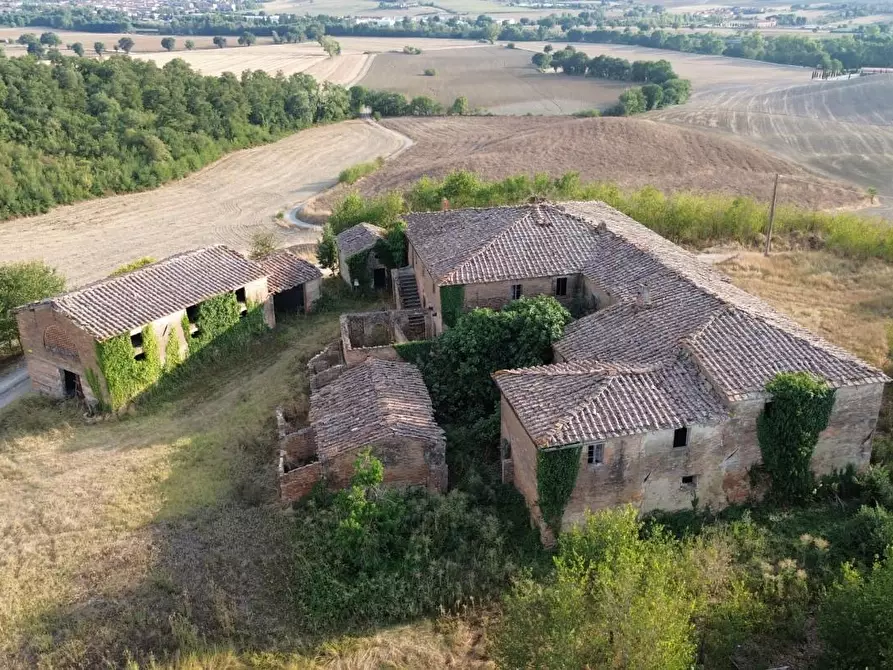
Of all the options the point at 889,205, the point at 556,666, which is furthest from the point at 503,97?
the point at 556,666

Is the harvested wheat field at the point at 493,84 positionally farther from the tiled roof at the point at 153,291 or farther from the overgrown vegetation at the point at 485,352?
the overgrown vegetation at the point at 485,352

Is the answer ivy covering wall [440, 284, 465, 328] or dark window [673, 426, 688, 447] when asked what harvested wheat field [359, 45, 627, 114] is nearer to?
ivy covering wall [440, 284, 465, 328]

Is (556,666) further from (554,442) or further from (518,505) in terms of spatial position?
(518,505)

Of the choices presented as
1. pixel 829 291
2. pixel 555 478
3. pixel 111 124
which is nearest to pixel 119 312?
pixel 555 478

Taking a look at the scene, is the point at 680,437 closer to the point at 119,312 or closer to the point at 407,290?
the point at 407,290

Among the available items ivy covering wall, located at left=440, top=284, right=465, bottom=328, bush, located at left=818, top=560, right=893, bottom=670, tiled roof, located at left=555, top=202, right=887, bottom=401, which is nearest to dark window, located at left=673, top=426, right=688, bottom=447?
tiled roof, located at left=555, top=202, right=887, bottom=401
